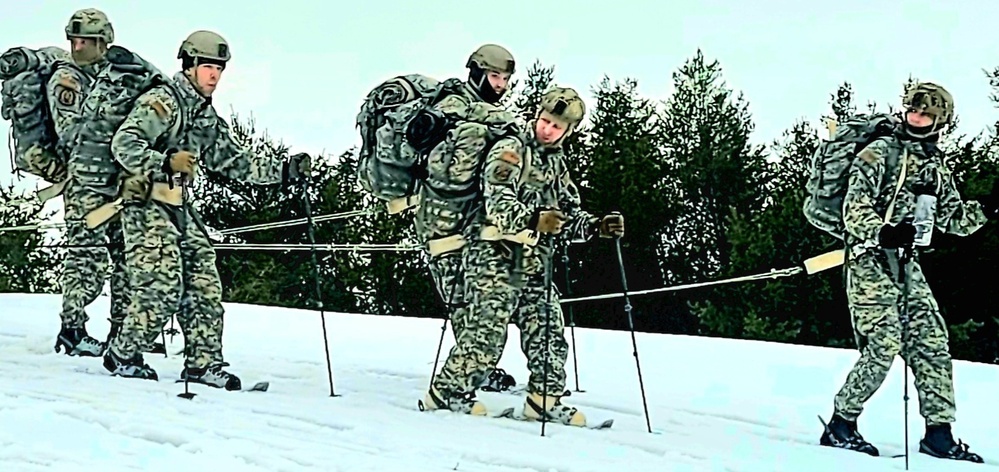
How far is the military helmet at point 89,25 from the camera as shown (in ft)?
34.0

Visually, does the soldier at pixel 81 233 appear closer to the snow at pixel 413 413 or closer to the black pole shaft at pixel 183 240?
the snow at pixel 413 413

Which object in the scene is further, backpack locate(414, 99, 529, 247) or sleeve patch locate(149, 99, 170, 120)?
sleeve patch locate(149, 99, 170, 120)

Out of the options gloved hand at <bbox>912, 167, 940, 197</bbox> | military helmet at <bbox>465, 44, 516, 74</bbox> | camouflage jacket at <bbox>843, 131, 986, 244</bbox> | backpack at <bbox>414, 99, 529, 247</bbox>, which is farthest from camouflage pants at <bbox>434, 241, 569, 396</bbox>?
gloved hand at <bbox>912, 167, 940, 197</bbox>

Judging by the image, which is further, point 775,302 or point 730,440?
point 775,302

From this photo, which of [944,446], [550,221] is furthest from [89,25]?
[944,446]

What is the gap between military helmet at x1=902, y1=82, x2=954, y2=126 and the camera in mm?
7953

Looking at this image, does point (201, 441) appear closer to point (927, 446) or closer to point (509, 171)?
point (509, 171)

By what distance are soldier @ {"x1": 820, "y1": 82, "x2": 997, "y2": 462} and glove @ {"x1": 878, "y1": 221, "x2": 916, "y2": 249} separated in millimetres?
134

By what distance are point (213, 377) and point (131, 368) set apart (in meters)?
0.63

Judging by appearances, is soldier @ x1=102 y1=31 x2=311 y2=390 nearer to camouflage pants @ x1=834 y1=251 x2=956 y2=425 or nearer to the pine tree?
camouflage pants @ x1=834 y1=251 x2=956 y2=425

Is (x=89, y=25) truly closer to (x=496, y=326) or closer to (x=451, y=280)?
(x=451, y=280)

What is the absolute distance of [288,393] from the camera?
924cm

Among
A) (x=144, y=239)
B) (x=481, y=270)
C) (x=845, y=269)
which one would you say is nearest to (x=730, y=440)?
(x=845, y=269)

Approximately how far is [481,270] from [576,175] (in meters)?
31.0
